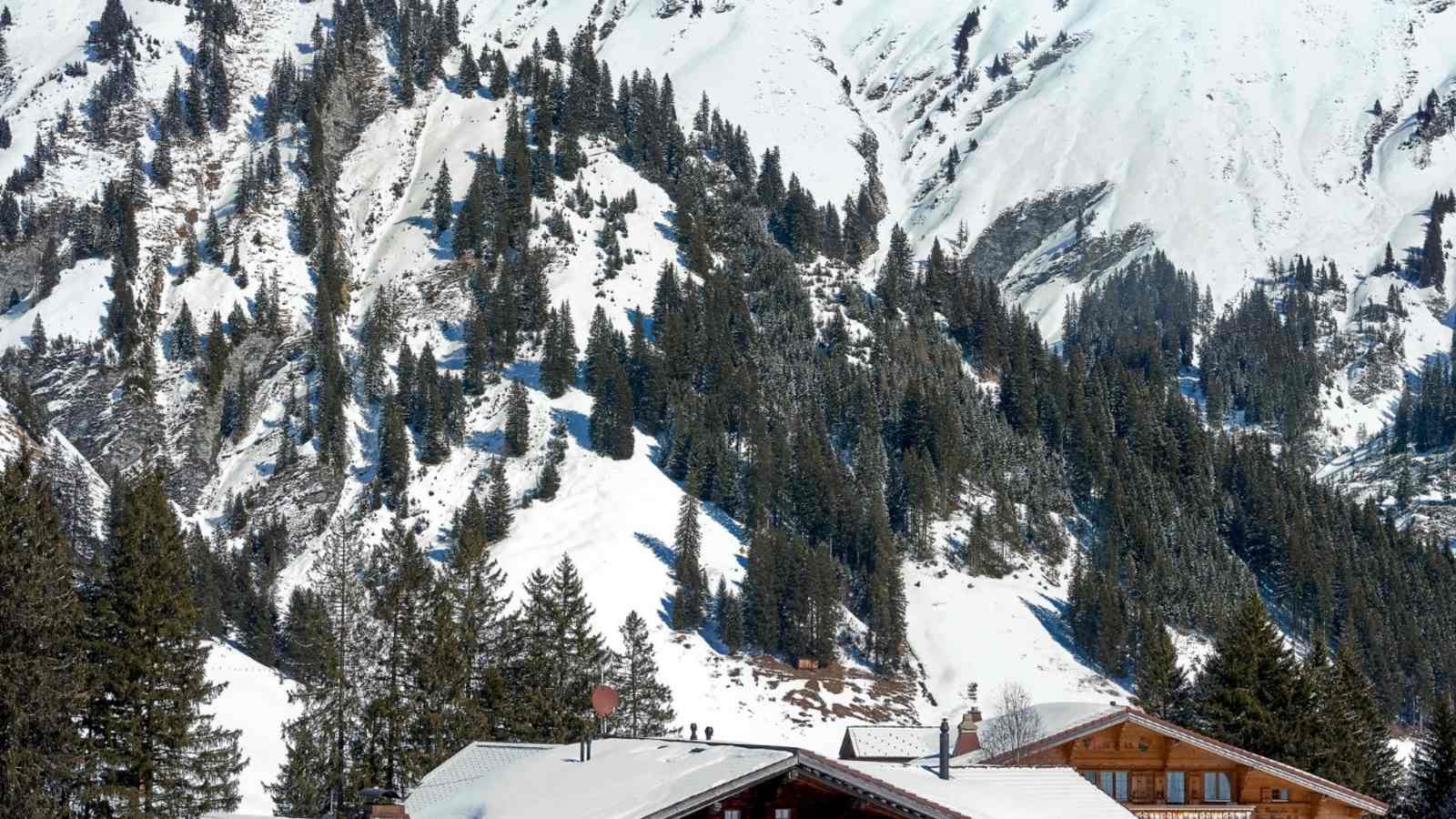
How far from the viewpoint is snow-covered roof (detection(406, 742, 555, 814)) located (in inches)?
1406

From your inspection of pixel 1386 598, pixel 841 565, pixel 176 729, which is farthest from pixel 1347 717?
pixel 1386 598

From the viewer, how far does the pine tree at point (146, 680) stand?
44094mm

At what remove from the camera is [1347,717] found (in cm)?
6203

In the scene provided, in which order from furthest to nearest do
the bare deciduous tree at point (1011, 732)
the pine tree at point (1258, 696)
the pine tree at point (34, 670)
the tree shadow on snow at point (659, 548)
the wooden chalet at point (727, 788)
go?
the tree shadow on snow at point (659, 548), the pine tree at point (1258, 696), the bare deciduous tree at point (1011, 732), the pine tree at point (34, 670), the wooden chalet at point (727, 788)

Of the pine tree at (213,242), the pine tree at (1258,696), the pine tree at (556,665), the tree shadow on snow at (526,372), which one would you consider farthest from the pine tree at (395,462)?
the pine tree at (1258,696)

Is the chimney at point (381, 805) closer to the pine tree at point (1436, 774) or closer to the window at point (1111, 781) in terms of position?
the window at point (1111, 781)

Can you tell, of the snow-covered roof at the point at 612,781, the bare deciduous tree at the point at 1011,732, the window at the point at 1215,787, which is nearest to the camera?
the snow-covered roof at the point at 612,781

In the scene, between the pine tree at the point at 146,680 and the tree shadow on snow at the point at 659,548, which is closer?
the pine tree at the point at 146,680

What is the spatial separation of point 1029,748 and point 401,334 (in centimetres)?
13429

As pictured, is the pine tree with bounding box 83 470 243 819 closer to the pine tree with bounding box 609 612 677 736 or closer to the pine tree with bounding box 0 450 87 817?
the pine tree with bounding box 0 450 87 817

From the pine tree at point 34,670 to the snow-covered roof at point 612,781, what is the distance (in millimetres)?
9437

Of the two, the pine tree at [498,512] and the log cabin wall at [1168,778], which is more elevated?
the pine tree at [498,512]

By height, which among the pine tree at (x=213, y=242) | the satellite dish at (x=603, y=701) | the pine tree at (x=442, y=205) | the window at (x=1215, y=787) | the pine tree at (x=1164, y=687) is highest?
the pine tree at (x=442, y=205)

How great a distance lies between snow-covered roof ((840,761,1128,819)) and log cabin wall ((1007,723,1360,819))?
1165 centimetres
